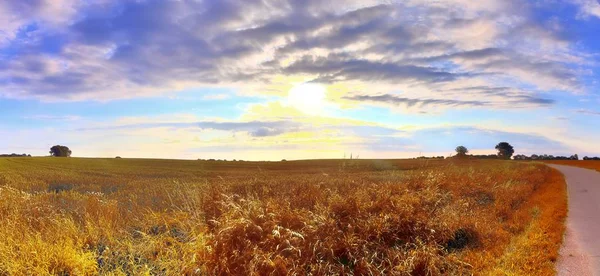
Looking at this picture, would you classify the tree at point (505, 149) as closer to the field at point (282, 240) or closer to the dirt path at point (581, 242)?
the dirt path at point (581, 242)

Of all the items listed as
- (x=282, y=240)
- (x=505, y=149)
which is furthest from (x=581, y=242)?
(x=505, y=149)

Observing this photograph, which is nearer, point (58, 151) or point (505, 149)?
point (58, 151)

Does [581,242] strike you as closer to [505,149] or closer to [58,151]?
[58,151]

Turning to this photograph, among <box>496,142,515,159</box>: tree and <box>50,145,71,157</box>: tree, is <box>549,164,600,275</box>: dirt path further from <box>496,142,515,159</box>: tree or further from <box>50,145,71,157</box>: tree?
<box>496,142,515,159</box>: tree

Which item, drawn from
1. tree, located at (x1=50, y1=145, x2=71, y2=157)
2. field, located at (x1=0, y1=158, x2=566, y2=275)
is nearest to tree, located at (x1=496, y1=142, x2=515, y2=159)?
tree, located at (x1=50, y1=145, x2=71, y2=157)

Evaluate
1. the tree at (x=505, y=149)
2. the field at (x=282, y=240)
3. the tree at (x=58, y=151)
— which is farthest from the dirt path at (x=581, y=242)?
the tree at (x=505, y=149)

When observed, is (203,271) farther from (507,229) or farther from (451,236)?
(507,229)

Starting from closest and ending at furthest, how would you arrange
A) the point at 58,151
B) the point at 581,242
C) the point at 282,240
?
the point at 282,240 < the point at 581,242 < the point at 58,151

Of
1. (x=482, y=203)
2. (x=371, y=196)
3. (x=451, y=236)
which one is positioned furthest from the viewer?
(x=482, y=203)

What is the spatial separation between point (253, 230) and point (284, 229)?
1.90 feet

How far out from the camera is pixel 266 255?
7336 mm

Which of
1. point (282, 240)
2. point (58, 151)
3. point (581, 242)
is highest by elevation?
point (58, 151)

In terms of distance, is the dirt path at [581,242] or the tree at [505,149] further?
the tree at [505,149]

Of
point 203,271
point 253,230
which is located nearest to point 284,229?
point 253,230
